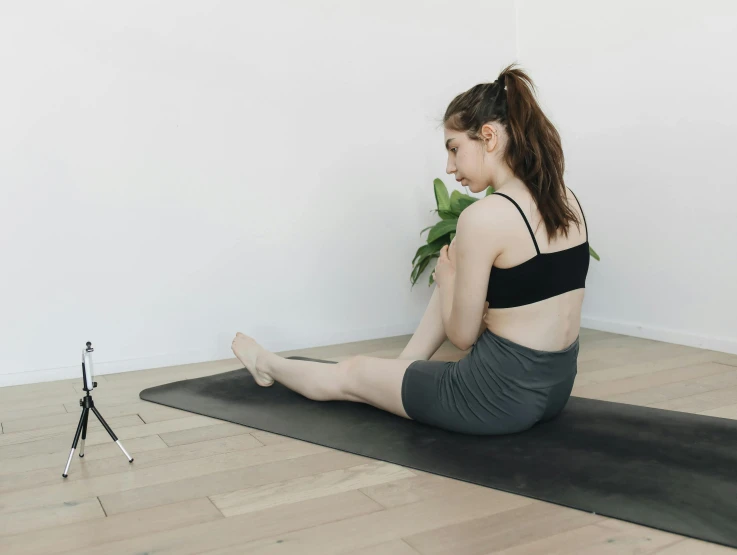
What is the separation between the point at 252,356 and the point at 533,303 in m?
1.04

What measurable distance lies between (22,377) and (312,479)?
1.53m

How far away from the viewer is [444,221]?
3045mm

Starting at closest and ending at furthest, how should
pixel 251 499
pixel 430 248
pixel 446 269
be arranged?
pixel 251 499 → pixel 446 269 → pixel 430 248

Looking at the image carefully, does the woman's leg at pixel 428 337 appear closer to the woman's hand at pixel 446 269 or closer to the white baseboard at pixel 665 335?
the woman's hand at pixel 446 269

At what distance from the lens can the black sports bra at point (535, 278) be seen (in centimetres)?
181

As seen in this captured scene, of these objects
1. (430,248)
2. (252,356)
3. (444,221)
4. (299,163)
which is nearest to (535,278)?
(252,356)

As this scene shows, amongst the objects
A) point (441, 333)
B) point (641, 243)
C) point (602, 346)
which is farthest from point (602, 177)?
point (441, 333)

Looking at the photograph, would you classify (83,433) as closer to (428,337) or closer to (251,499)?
(251,499)

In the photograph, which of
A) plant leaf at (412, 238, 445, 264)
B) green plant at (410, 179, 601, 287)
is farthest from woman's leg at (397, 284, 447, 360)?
plant leaf at (412, 238, 445, 264)

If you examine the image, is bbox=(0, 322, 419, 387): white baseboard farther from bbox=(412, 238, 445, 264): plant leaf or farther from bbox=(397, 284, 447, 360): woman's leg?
bbox=(397, 284, 447, 360): woman's leg

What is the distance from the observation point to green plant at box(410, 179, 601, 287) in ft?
9.97

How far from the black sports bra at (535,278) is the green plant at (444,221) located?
1164mm

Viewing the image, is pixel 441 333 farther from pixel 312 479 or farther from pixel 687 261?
pixel 687 261

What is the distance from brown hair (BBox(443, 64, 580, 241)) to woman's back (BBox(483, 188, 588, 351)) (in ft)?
0.09
